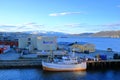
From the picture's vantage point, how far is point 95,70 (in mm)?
41562

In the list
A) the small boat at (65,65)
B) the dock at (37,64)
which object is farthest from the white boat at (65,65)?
the dock at (37,64)

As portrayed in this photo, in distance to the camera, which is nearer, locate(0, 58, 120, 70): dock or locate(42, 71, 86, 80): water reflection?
locate(42, 71, 86, 80): water reflection

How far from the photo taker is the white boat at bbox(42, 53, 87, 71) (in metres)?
40.7

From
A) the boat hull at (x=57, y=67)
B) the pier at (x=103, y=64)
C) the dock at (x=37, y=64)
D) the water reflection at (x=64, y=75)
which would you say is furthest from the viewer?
the pier at (x=103, y=64)

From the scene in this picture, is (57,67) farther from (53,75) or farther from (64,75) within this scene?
(64,75)

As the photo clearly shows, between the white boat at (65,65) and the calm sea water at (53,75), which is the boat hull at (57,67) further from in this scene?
the calm sea water at (53,75)

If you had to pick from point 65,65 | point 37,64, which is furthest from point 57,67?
point 37,64

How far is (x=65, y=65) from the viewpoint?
40688mm

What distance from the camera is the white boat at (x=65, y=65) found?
133 ft

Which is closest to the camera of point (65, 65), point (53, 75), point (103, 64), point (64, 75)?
point (64, 75)

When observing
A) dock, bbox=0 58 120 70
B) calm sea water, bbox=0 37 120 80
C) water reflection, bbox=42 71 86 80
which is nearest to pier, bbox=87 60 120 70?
dock, bbox=0 58 120 70

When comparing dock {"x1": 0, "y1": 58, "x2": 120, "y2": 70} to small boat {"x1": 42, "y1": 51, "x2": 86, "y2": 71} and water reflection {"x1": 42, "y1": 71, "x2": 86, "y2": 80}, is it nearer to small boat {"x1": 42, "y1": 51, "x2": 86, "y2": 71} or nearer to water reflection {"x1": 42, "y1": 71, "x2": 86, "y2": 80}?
small boat {"x1": 42, "y1": 51, "x2": 86, "y2": 71}

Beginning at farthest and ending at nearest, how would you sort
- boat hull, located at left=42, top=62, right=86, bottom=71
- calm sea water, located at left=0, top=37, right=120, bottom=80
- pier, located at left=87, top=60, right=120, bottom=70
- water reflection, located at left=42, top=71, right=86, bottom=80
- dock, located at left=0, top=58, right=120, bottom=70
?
pier, located at left=87, top=60, right=120, bottom=70
dock, located at left=0, top=58, right=120, bottom=70
boat hull, located at left=42, top=62, right=86, bottom=71
calm sea water, located at left=0, top=37, right=120, bottom=80
water reflection, located at left=42, top=71, right=86, bottom=80

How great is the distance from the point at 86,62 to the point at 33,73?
9.20 m
